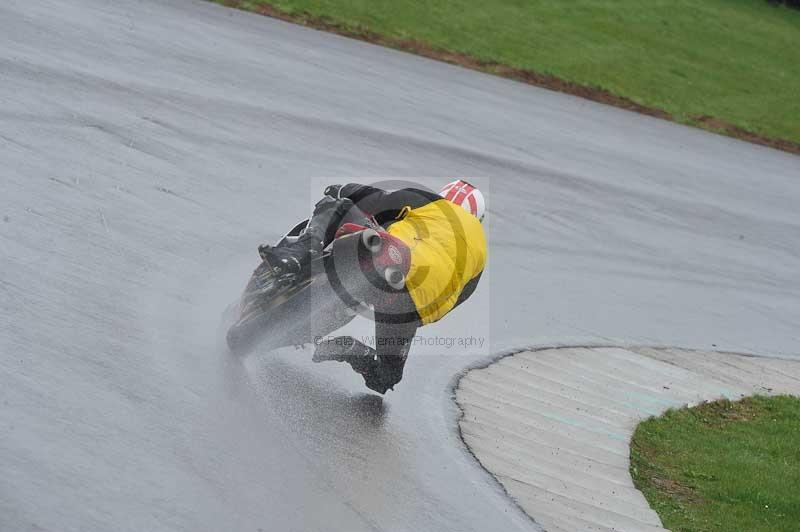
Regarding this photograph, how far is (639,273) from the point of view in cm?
1383

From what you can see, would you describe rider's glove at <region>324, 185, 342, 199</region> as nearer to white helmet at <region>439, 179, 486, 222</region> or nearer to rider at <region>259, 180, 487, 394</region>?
rider at <region>259, 180, 487, 394</region>

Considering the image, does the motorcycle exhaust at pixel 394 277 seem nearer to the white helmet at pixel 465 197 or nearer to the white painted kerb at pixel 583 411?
the white helmet at pixel 465 197

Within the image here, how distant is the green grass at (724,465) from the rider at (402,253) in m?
1.92

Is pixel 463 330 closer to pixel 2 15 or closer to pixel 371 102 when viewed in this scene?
pixel 371 102

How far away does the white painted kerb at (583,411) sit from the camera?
7.48 m

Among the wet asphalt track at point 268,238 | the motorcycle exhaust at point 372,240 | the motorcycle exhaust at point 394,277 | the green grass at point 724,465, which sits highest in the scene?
the motorcycle exhaust at point 372,240

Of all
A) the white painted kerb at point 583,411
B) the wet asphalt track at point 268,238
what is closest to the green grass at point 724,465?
the white painted kerb at point 583,411

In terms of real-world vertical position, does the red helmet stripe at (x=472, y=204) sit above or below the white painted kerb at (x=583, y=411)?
above

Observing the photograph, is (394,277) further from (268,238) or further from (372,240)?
(268,238)

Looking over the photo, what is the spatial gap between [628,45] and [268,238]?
61.9 feet

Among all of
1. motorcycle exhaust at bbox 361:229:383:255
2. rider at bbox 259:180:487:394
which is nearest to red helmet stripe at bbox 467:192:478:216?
rider at bbox 259:180:487:394

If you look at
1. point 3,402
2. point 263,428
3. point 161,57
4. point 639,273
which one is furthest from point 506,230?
point 3,402

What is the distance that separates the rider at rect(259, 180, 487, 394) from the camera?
726 cm

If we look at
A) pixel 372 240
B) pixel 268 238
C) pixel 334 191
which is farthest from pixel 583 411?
pixel 268 238
